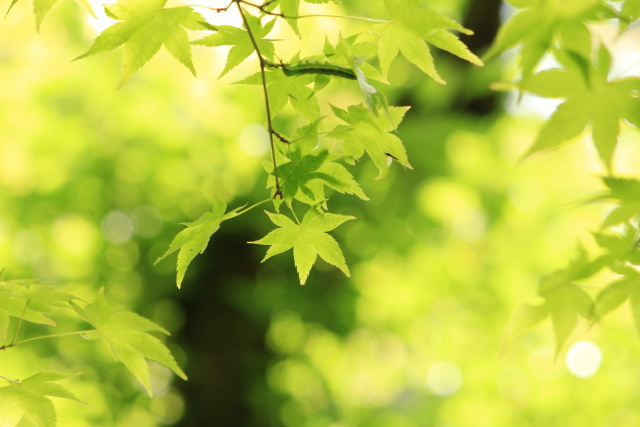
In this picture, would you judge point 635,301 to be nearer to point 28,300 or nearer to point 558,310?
point 558,310

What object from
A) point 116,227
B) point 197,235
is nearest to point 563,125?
point 197,235

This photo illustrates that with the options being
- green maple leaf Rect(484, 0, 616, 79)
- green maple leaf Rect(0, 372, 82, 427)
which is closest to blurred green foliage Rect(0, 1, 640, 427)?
green maple leaf Rect(0, 372, 82, 427)

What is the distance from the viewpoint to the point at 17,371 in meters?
3.97

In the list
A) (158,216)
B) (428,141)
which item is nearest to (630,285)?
(428,141)

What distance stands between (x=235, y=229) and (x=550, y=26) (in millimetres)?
3214

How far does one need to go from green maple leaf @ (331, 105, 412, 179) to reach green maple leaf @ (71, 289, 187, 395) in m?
0.47

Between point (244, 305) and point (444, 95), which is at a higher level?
point (444, 95)

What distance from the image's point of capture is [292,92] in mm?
1046

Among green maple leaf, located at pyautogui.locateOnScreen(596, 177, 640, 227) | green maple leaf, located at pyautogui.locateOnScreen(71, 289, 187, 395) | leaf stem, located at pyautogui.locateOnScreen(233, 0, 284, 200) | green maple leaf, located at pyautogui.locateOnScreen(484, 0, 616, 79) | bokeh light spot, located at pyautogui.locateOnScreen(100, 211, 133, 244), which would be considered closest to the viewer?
green maple leaf, located at pyautogui.locateOnScreen(484, 0, 616, 79)

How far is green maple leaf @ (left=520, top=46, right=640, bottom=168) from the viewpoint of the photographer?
77cm

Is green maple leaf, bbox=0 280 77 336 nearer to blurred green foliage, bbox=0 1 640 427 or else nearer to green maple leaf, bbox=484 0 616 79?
green maple leaf, bbox=484 0 616 79

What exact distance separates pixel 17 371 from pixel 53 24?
2.29 meters

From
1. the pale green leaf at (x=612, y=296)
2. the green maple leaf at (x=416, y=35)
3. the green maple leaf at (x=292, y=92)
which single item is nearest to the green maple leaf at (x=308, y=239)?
the green maple leaf at (x=292, y=92)

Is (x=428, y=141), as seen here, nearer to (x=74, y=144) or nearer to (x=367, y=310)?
(x=367, y=310)
